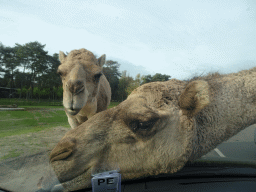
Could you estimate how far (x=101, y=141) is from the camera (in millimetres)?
1430

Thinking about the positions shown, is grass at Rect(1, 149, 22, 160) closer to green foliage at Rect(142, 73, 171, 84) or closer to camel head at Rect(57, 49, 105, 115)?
camel head at Rect(57, 49, 105, 115)

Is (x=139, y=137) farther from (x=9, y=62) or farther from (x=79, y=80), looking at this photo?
(x=9, y=62)

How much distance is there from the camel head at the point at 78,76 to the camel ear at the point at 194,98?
3.25 feet

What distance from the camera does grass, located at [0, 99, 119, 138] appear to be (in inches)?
57.9

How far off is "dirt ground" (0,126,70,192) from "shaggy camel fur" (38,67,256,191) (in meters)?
0.19

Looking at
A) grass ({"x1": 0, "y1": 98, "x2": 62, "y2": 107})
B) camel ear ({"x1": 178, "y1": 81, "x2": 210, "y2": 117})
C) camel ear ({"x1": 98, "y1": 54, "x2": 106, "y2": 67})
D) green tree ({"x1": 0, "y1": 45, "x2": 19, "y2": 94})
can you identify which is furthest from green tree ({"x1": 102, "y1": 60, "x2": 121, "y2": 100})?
green tree ({"x1": 0, "y1": 45, "x2": 19, "y2": 94})

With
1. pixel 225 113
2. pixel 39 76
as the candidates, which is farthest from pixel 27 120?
pixel 225 113

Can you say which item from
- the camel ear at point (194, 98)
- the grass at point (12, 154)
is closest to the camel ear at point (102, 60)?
the camel ear at point (194, 98)

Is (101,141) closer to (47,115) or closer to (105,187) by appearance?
(105,187)

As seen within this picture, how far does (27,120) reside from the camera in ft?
5.36

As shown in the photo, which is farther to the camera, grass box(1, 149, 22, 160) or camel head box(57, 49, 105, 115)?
camel head box(57, 49, 105, 115)

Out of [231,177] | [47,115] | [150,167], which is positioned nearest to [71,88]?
[47,115]

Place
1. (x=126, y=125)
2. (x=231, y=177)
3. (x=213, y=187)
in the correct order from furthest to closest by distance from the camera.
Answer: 1. (x=231, y=177)
2. (x=213, y=187)
3. (x=126, y=125)

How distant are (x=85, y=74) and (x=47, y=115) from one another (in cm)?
59
